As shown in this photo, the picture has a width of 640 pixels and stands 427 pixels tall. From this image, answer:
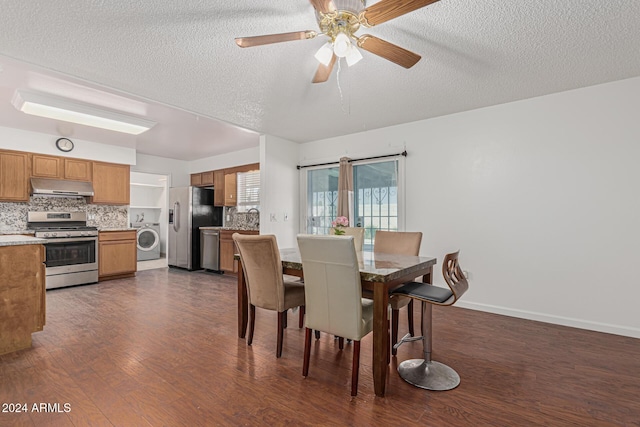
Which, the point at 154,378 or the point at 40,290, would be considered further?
the point at 40,290

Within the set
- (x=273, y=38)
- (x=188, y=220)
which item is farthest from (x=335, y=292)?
(x=188, y=220)

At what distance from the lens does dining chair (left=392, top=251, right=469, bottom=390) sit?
198 centimetres

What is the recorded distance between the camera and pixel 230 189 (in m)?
6.16

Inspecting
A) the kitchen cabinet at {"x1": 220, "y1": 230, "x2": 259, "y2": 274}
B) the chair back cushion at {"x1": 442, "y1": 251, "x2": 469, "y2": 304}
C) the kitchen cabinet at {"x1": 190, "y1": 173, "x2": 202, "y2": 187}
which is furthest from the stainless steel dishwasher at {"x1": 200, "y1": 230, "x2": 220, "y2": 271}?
the chair back cushion at {"x1": 442, "y1": 251, "x2": 469, "y2": 304}

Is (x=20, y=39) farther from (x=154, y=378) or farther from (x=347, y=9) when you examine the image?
(x=154, y=378)

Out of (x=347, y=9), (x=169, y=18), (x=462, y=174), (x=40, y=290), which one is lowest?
(x=40, y=290)

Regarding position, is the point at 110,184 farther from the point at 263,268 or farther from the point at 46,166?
the point at 263,268

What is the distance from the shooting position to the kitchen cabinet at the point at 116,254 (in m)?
5.18

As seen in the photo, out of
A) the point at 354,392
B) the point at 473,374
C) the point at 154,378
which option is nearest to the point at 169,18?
the point at 154,378

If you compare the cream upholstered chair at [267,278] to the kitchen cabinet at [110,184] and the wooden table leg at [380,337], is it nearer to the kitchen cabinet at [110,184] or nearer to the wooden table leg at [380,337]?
the wooden table leg at [380,337]

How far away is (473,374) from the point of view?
2186mm

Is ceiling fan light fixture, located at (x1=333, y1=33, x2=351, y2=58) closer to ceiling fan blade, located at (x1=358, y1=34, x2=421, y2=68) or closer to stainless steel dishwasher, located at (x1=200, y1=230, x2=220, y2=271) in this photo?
ceiling fan blade, located at (x1=358, y1=34, x2=421, y2=68)

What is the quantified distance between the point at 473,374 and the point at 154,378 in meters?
2.21

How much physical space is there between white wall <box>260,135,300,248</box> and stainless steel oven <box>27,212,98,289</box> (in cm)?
282
